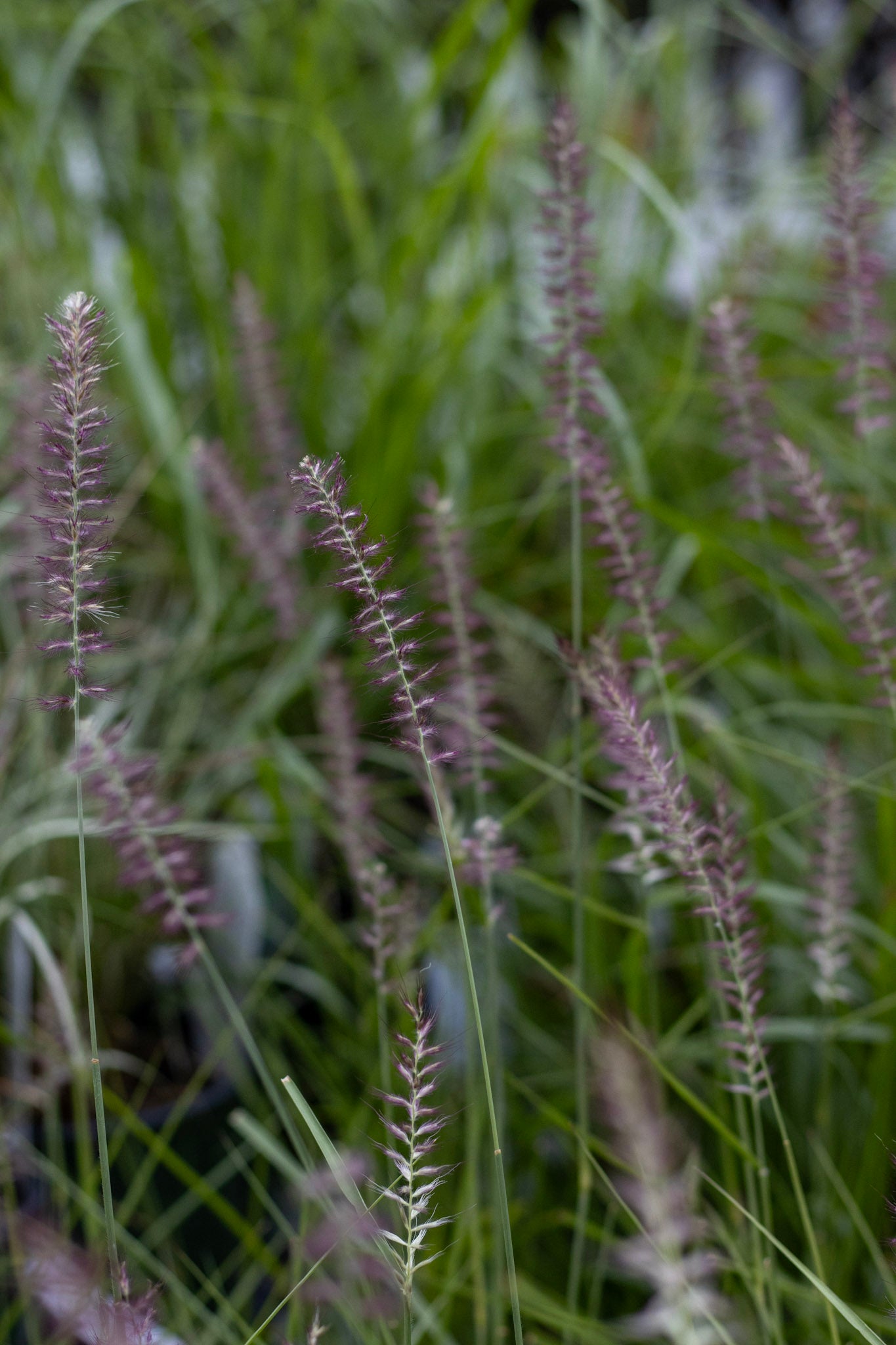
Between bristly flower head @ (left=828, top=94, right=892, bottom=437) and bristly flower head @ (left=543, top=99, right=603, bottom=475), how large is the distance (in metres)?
0.20

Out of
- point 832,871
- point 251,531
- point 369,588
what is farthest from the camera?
point 251,531

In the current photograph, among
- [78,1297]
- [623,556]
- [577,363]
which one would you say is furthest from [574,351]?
[78,1297]

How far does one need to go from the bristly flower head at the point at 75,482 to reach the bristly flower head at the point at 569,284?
300 mm

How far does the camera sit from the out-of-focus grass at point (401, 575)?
0.98 metres

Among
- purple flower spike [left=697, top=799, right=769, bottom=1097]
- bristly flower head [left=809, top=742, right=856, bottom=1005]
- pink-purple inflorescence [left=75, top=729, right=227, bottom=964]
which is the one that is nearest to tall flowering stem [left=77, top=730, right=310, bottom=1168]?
pink-purple inflorescence [left=75, top=729, right=227, bottom=964]

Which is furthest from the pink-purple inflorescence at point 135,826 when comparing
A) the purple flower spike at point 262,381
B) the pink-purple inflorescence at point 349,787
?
the purple flower spike at point 262,381

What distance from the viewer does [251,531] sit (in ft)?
3.65

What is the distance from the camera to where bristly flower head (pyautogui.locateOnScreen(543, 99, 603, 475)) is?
2.24ft

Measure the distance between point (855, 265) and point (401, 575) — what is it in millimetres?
804

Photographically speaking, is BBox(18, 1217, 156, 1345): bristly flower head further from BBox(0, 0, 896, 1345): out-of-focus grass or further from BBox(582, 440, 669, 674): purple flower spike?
BBox(582, 440, 669, 674): purple flower spike

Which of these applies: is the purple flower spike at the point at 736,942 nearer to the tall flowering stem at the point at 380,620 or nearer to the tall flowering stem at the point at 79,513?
the tall flowering stem at the point at 380,620

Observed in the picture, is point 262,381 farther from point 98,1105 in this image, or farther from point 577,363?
point 98,1105

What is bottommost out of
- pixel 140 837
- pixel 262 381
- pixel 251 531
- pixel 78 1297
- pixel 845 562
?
pixel 78 1297

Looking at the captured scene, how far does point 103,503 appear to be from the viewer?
1.56ft
